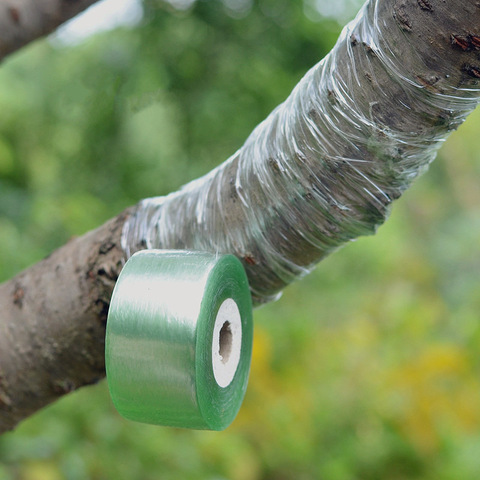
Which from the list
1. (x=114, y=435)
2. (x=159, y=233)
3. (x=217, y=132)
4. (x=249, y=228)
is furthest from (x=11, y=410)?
(x=114, y=435)

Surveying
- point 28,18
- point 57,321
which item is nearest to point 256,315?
point 28,18

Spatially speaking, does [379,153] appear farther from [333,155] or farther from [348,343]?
[348,343]

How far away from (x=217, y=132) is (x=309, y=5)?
43 centimetres

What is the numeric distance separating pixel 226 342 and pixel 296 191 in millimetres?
184

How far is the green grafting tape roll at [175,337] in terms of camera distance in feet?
1.85

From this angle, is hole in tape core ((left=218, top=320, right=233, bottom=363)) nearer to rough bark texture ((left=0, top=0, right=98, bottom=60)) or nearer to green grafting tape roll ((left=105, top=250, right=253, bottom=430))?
green grafting tape roll ((left=105, top=250, right=253, bottom=430))

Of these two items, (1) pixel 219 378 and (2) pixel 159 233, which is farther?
(2) pixel 159 233

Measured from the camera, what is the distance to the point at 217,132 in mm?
1632

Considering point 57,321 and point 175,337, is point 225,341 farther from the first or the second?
point 57,321

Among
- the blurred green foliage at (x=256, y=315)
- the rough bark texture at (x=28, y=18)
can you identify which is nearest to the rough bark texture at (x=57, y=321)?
the rough bark texture at (x=28, y=18)

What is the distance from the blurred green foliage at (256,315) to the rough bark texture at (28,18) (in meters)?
0.51

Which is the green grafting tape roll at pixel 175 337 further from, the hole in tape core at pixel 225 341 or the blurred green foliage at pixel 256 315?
the blurred green foliage at pixel 256 315

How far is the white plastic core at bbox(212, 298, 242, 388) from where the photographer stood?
60cm

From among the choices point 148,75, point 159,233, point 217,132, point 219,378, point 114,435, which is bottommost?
point 219,378
